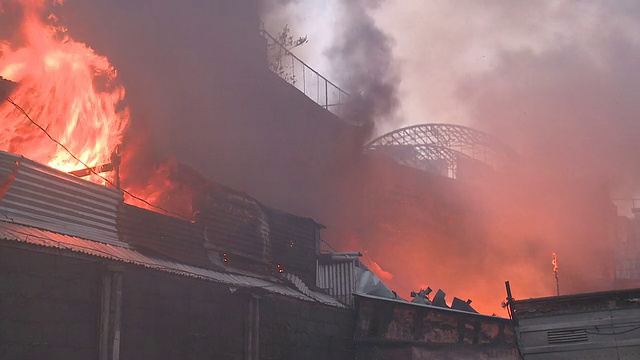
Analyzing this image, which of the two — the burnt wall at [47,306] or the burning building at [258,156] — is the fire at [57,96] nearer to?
the burning building at [258,156]

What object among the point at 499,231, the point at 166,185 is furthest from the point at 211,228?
the point at 499,231

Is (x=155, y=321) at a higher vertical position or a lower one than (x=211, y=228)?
lower

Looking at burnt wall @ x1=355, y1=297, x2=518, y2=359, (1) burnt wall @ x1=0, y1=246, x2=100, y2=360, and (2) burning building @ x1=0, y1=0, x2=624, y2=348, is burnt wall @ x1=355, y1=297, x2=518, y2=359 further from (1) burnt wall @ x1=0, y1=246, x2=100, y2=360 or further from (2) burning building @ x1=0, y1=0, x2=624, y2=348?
(1) burnt wall @ x1=0, y1=246, x2=100, y2=360

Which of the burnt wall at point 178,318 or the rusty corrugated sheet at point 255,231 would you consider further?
the rusty corrugated sheet at point 255,231

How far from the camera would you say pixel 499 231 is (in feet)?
177

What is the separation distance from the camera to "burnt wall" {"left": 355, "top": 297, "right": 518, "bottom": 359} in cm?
2462

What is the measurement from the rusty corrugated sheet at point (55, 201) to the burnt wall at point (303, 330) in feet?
17.1

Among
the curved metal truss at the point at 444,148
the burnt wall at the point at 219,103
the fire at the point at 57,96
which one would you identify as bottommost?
the fire at the point at 57,96

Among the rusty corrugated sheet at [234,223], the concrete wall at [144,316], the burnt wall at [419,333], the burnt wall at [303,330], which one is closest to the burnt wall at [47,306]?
the concrete wall at [144,316]

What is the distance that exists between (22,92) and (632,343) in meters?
17.7

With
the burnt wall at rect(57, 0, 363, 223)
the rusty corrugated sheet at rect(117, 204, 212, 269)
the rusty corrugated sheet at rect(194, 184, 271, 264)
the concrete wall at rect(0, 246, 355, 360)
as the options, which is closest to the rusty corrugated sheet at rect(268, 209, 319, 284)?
the rusty corrugated sheet at rect(194, 184, 271, 264)

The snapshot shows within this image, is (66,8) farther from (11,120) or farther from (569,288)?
(569,288)

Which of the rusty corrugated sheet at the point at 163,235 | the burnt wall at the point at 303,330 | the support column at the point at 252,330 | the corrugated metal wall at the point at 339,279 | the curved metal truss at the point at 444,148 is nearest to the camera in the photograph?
the rusty corrugated sheet at the point at 163,235

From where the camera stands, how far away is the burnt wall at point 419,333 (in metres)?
24.6
